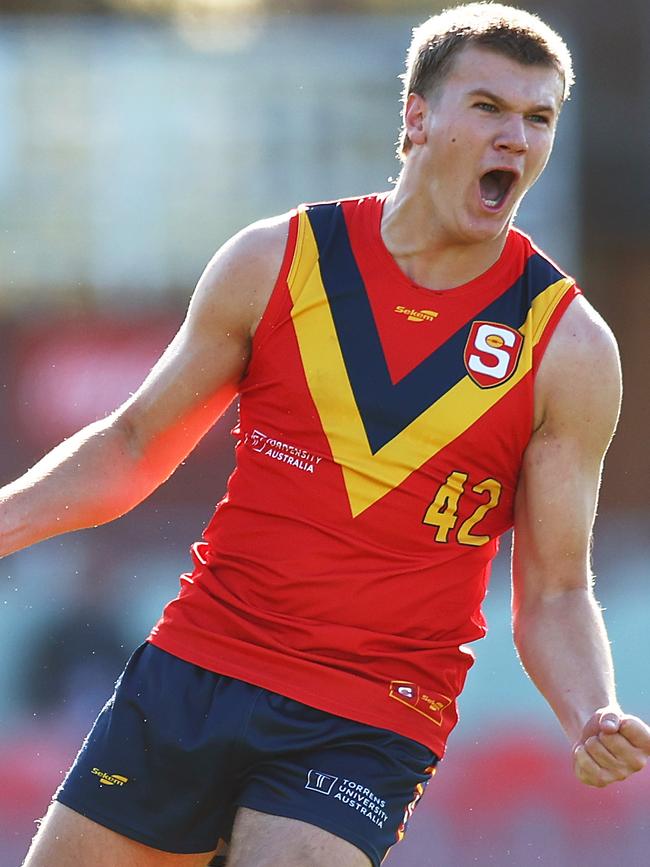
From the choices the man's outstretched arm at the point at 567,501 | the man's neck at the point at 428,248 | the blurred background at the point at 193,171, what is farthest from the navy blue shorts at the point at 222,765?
the blurred background at the point at 193,171

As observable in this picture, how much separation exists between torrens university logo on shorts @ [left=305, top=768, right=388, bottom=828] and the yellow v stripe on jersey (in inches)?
21.6

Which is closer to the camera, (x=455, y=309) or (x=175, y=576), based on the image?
(x=455, y=309)

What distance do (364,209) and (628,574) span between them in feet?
20.4

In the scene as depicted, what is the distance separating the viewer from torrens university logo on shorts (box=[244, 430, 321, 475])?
344 cm

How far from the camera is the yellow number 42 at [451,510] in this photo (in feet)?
11.1

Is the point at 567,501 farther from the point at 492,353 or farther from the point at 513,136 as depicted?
the point at 513,136

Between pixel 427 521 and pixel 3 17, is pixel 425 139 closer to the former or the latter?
pixel 427 521

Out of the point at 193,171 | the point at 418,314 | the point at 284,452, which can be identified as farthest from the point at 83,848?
the point at 193,171

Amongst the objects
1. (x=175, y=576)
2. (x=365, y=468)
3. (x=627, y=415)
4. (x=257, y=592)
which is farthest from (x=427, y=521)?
(x=627, y=415)

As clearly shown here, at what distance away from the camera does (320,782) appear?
321 cm

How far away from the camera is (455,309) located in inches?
138

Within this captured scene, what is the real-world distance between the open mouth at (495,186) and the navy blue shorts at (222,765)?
114cm

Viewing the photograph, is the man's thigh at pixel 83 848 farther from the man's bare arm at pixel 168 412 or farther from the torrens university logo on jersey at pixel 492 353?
the torrens university logo on jersey at pixel 492 353

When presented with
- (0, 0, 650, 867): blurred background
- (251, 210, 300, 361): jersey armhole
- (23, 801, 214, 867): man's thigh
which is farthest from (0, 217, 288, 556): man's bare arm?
(0, 0, 650, 867): blurred background
